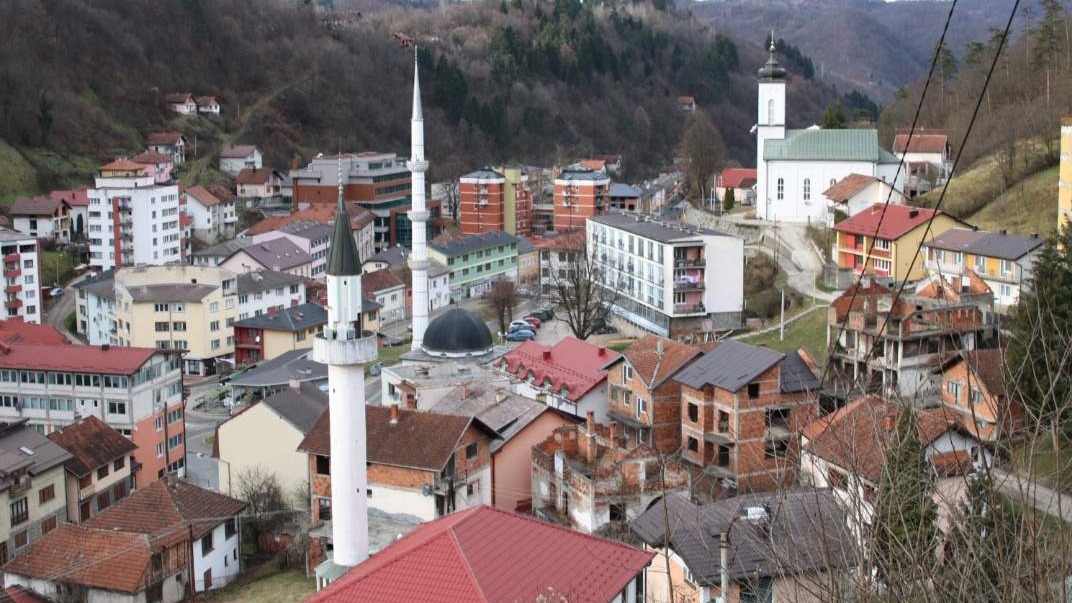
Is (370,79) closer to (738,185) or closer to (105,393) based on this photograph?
(738,185)

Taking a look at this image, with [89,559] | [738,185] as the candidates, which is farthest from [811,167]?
[89,559]

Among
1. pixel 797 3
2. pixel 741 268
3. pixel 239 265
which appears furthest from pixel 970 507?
pixel 797 3

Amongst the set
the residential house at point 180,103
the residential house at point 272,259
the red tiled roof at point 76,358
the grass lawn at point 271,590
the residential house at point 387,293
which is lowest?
the grass lawn at point 271,590

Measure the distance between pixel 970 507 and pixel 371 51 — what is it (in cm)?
7831

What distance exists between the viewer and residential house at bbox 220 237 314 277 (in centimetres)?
4244

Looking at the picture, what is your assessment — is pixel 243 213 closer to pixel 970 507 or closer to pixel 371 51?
pixel 371 51

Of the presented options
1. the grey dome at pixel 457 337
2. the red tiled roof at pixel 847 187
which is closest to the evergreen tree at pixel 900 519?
the grey dome at pixel 457 337

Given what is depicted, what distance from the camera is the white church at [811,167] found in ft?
130

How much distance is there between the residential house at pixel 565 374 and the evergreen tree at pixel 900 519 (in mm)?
15954

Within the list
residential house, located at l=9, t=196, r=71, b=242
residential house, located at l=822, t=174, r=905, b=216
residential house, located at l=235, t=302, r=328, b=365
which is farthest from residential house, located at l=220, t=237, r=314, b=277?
residential house, located at l=822, t=174, r=905, b=216

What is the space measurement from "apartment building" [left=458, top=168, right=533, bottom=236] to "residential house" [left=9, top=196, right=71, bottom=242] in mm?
16944

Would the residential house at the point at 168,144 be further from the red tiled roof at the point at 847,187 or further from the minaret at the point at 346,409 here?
the minaret at the point at 346,409

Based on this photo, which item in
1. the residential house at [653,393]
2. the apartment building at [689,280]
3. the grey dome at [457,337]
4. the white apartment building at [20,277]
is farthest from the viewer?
the white apartment building at [20,277]

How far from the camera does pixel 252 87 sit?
72500 millimetres
